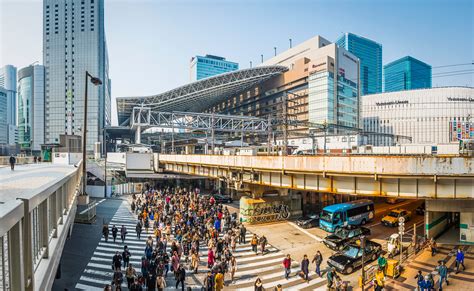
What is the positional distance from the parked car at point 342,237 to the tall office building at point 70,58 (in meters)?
108

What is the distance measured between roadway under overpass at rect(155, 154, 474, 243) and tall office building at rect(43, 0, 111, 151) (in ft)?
341

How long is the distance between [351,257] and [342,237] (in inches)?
152

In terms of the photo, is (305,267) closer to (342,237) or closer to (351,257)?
(351,257)

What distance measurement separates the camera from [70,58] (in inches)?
4348

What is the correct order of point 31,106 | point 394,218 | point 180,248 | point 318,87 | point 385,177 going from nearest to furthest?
point 385,177 < point 180,248 < point 394,218 < point 318,87 < point 31,106

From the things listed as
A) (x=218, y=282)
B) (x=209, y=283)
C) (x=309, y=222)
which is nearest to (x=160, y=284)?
(x=209, y=283)

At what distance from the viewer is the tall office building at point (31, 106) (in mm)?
118688

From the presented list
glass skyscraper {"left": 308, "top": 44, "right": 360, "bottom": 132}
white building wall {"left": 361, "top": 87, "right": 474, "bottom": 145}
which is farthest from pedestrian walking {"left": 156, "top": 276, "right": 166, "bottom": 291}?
white building wall {"left": 361, "top": 87, "right": 474, "bottom": 145}

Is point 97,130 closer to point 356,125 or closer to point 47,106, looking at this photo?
point 47,106

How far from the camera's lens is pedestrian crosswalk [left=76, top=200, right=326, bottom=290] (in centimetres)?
1438

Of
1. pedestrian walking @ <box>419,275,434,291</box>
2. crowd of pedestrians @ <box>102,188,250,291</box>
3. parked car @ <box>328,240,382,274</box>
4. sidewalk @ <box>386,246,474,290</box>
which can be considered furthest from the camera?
parked car @ <box>328,240,382,274</box>

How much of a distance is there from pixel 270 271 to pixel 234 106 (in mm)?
100823

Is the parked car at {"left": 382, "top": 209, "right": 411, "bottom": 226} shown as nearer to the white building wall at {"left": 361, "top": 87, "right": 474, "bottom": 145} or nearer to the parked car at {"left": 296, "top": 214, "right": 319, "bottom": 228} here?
the parked car at {"left": 296, "top": 214, "right": 319, "bottom": 228}

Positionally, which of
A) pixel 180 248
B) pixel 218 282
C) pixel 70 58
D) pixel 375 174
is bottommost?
pixel 218 282
